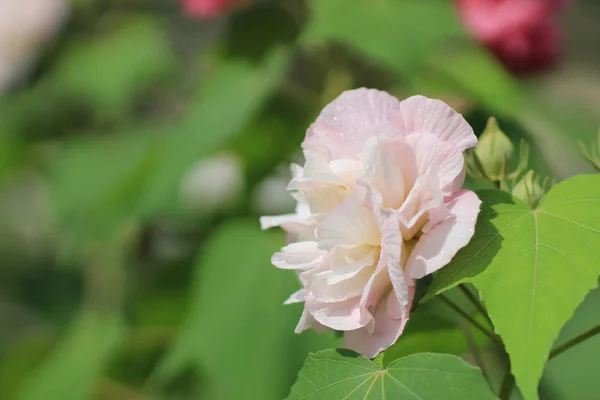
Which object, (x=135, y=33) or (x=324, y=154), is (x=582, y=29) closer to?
(x=135, y=33)

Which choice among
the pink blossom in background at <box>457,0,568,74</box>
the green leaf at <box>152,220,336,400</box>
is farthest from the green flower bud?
the pink blossom in background at <box>457,0,568,74</box>

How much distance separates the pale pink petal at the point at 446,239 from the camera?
12.4 inches

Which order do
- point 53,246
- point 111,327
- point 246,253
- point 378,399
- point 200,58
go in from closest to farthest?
point 378,399, point 246,253, point 111,327, point 200,58, point 53,246

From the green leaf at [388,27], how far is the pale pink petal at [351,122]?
1.55 ft

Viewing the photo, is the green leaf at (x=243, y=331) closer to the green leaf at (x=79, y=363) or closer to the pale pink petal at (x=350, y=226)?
the green leaf at (x=79, y=363)

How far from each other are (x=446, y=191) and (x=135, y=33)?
107 centimetres

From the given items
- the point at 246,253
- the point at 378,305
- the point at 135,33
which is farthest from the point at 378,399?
the point at 135,33

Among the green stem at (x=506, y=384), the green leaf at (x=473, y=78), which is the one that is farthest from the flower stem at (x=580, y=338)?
the green leaf at (x=473, y=78)

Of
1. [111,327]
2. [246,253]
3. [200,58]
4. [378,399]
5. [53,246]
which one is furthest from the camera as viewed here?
[53,246]

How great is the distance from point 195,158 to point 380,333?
561 mm

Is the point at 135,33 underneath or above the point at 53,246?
above

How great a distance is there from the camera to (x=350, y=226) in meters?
0.33

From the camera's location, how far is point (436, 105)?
1.11ft

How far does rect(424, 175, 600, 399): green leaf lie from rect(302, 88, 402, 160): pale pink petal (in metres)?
0.05
